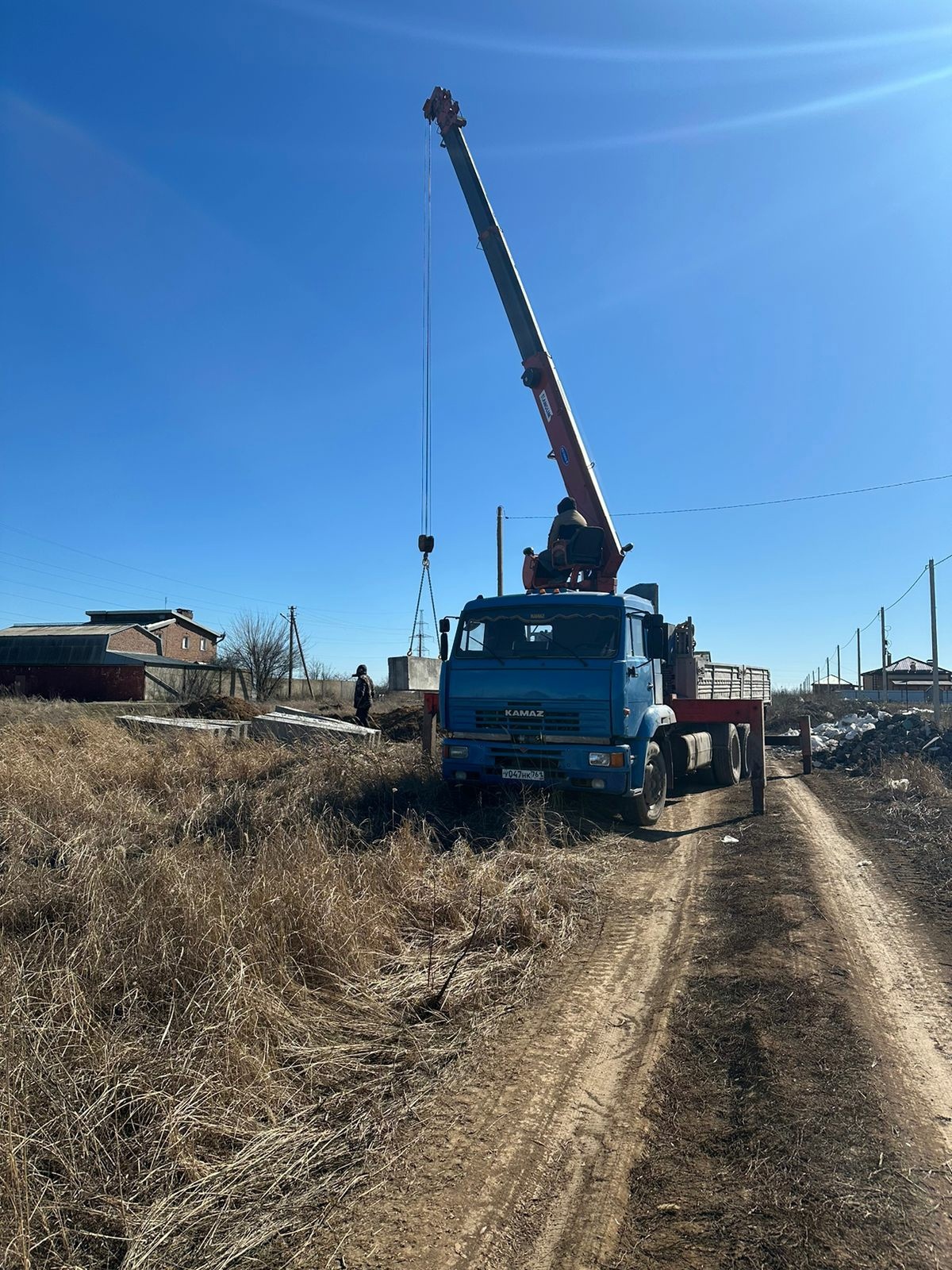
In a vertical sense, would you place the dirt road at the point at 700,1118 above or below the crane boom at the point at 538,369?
A: below

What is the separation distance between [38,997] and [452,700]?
6310mm

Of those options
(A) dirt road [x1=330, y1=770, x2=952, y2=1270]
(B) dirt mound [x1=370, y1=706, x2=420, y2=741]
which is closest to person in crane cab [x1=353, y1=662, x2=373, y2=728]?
(B) dirt mound [x1=370, y1=706, x2=420, y2=741]

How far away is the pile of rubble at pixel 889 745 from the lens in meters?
15.6

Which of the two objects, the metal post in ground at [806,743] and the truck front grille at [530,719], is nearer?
the truck front grille at [530,719]

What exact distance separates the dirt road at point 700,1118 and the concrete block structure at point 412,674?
9.26 meters

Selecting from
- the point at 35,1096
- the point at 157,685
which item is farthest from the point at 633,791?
the point at 157,685

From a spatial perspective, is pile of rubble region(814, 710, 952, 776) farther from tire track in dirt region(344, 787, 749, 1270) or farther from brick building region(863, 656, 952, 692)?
brick building region(863, 656, 952, 692)

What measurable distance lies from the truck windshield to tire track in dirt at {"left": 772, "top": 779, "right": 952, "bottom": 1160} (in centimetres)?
327

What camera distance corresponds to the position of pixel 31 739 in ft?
41.7

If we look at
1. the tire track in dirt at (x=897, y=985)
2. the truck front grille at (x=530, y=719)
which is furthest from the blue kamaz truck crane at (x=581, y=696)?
the tire track in dirt at (x=897, y=985)

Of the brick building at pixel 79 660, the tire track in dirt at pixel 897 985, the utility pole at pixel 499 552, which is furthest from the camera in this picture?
the brick building at pixel 79 660

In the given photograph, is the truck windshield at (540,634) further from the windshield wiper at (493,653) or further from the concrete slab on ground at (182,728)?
the concrete slab on ground at (182,728)

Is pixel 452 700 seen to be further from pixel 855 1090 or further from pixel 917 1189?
pixel 917 1189

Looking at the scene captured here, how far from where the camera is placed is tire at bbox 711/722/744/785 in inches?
523
